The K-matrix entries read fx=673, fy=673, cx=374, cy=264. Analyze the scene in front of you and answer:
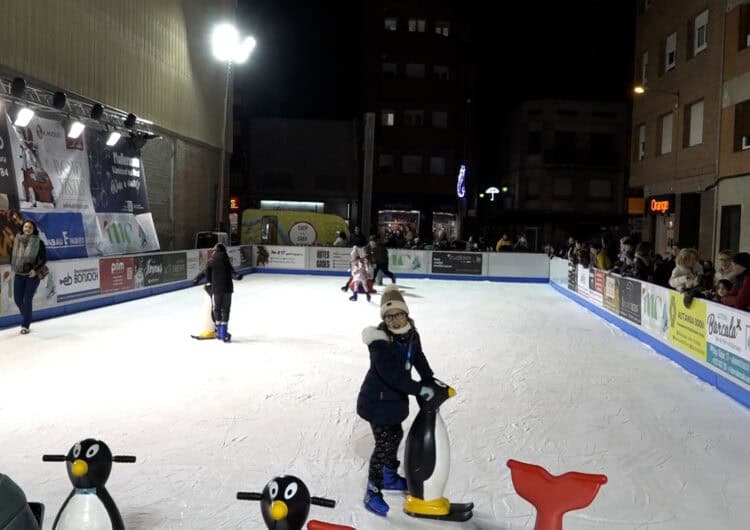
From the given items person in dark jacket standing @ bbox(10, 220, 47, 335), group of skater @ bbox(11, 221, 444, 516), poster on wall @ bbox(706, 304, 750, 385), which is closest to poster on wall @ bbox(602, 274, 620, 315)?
poster on wall @ bbox(706, 304, 750, 385)

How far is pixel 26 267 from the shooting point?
10.4 metres

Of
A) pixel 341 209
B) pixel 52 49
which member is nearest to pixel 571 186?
pixel 341 209

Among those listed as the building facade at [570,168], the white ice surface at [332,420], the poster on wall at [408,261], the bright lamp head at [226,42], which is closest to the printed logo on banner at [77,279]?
the white ice surface at [332,420]

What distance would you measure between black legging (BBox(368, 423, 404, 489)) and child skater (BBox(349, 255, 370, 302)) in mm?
11984

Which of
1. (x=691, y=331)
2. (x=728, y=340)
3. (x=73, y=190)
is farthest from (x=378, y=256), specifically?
(x=728, y=340)

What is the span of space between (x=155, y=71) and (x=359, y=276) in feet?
32.3

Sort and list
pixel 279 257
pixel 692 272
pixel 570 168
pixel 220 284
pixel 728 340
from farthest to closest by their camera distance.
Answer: pixel 570 168 < pixel 279 257 < pixel 220 284 < pixel 692 272 < pixel 728 340

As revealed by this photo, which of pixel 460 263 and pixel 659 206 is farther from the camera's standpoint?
pixel 460 263

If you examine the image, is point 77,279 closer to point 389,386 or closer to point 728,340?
point 389,386

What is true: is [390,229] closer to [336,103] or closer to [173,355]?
[336,103]

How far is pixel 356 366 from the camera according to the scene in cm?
866

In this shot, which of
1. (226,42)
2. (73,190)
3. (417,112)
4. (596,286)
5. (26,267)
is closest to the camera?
(26,267)

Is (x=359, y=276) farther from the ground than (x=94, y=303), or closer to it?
farther from the ground

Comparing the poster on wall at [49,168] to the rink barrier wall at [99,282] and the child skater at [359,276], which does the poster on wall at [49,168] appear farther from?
the child skater at [359,276]
